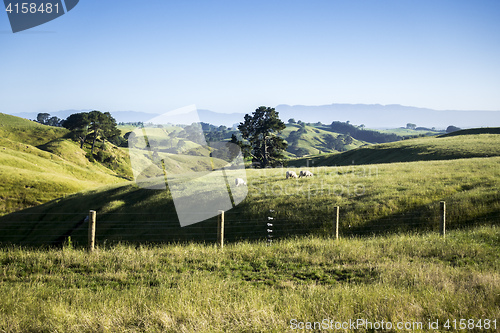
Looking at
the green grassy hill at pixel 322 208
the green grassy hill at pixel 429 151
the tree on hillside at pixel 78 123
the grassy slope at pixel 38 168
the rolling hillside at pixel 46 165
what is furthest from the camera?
the tree on hillside at pixel 78 123

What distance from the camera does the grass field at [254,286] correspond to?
5535 mm

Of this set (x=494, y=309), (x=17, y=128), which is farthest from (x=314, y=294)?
(x=17, y=128)

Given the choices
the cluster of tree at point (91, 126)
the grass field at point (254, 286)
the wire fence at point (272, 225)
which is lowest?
the wire fence at point (272, 225)

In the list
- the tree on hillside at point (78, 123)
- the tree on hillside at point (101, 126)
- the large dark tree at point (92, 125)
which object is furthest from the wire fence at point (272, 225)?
the tree on hillside at point (101, 126)

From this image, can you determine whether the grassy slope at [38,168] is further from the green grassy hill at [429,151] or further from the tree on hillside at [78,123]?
the green grassy hill at [429,151]

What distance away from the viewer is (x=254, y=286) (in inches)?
331

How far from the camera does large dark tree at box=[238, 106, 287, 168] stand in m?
64.8

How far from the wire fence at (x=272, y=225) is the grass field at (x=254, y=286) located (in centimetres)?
289

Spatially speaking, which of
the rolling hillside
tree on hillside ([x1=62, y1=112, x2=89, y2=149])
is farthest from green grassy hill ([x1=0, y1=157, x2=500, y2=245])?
tree on hillside ([x1=62, y1=112, x2=89, y2=149])

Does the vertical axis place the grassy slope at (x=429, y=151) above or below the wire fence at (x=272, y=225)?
above

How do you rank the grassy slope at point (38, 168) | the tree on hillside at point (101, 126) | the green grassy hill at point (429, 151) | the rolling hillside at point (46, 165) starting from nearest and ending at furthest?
the green grassy hill at point (429, 151) → the grassy slope at point (38, 168) → the rolling hillside at point (46, 165) → the tree on hillside at point (101, 126)

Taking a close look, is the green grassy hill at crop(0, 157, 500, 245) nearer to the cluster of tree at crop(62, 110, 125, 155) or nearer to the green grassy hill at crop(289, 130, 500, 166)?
the green grassy hill at crop(289, 130, 500, 166)

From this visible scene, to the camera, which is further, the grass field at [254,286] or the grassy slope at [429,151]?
the grassy slope at [429,151]

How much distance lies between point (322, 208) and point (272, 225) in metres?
3.92
